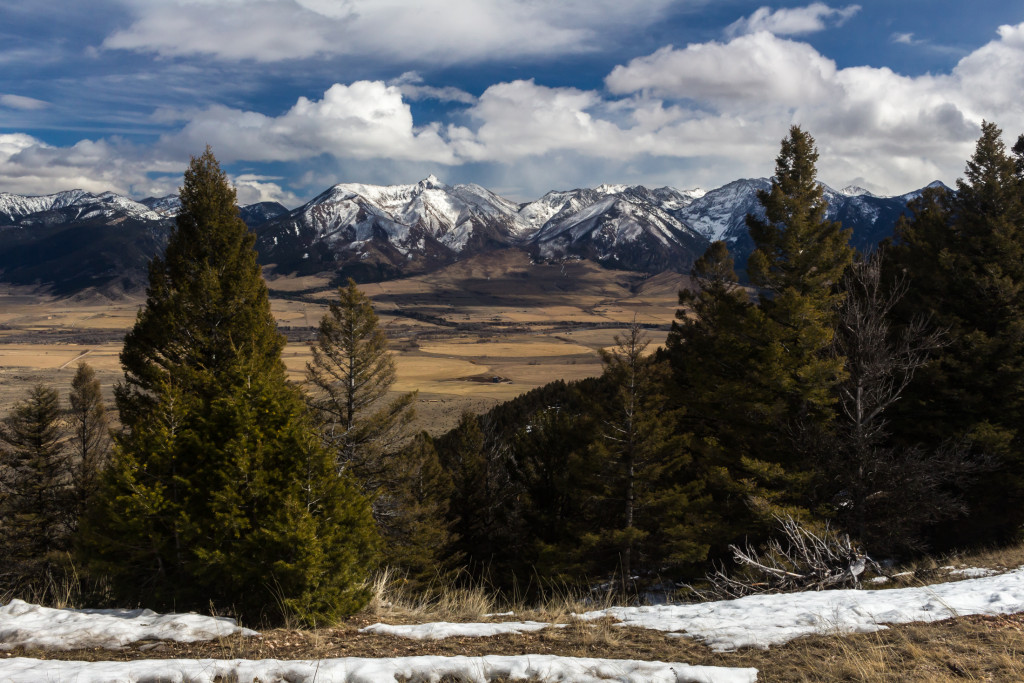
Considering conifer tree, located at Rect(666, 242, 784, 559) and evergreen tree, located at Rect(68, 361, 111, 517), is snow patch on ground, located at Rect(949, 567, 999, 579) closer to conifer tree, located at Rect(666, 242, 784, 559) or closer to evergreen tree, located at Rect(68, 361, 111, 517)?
conifer tree, located at Rect(666, 242, 784, 559)

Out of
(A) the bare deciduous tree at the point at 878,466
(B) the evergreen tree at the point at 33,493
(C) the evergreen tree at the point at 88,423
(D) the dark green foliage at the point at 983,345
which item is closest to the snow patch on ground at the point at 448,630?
(A) the bare deciduous tree at the point at 878,466

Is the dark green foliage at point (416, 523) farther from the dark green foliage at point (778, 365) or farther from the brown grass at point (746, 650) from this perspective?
the brown grass at point (746, 650)

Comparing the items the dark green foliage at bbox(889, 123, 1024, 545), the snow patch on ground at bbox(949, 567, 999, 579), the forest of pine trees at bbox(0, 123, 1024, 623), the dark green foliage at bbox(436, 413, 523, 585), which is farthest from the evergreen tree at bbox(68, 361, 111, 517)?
the dark green foliage at bbox(889, 123, 1024, 545)

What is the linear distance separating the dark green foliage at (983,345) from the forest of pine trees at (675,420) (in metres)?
0.07

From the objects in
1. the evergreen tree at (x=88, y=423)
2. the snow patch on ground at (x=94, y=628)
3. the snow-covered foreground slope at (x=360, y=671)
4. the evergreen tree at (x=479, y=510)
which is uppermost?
the snow-covered foreground slope at (x=360, y=671)

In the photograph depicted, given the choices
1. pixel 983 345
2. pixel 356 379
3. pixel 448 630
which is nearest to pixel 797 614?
pixel 448 630

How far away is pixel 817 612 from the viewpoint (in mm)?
7414

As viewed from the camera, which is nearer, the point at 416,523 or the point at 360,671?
the point at 360,671

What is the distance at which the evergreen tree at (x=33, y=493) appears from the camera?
24.5 metres

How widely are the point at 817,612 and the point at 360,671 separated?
569 centimetres

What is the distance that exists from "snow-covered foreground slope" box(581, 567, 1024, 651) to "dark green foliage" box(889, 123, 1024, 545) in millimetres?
10628

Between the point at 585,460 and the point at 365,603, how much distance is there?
1239cm

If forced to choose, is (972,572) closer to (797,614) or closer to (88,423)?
(797,614)

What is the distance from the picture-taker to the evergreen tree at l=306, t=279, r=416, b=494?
20.3 m
